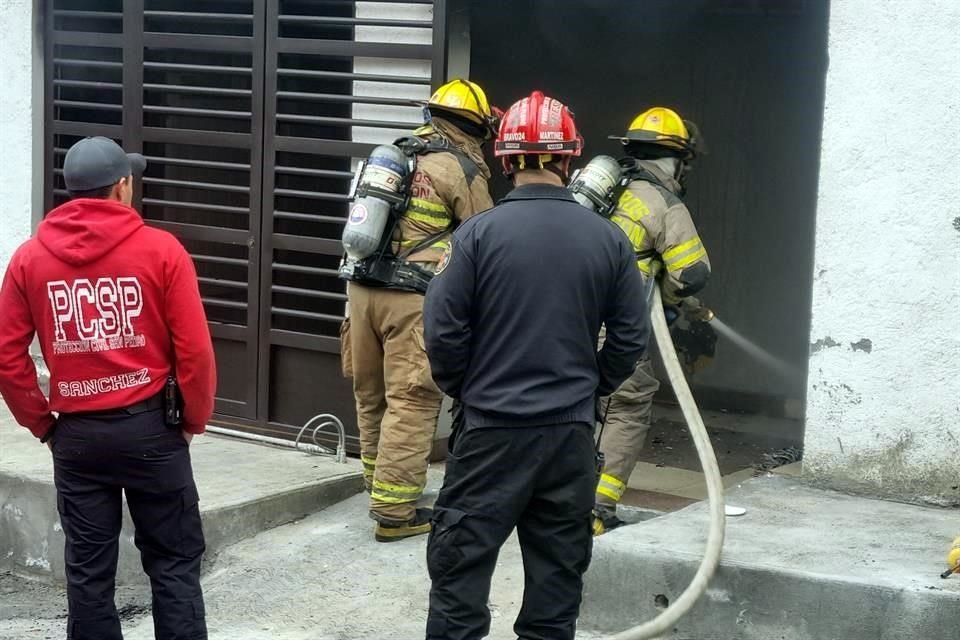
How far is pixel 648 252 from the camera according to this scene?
5.80 meters

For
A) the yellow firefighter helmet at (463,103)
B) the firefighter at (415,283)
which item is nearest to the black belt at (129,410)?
the firefighter at (415,283)

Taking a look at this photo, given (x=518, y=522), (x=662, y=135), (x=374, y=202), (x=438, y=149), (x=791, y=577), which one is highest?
(x=662, y=135)

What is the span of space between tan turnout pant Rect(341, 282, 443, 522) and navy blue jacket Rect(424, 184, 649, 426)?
174 centimetres

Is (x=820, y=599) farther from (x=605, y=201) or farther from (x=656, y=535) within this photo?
(x=605, y=201)

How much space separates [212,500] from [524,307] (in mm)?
2698

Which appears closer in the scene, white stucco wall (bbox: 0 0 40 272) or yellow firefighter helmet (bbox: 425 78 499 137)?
yellow firefighter helmet (bbox: 425 78 499 137)

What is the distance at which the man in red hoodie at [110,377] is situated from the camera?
13.2 feet

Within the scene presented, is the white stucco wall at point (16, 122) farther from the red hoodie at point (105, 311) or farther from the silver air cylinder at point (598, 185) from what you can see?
the red hoodie at point (105, 311)

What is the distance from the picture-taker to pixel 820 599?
4.50 meters

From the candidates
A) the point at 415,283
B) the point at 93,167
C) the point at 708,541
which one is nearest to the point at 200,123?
the point at 415,283

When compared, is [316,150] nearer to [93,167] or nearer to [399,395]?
A: [399,395]

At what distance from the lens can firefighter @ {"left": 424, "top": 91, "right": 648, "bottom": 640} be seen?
12.4ft

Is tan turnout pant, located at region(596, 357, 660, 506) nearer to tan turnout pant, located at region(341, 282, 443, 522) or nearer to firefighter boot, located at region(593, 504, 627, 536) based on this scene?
firefighter boot, located at region(593, 504, 627, 536)

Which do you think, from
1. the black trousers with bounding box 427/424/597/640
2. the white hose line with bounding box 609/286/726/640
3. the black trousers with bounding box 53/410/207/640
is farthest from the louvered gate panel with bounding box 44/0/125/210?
the black trousers with bounding box 427/424/597/640
